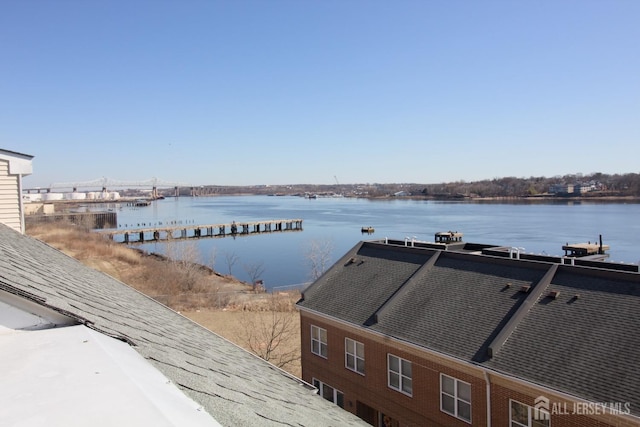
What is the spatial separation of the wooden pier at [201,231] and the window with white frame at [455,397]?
258ft

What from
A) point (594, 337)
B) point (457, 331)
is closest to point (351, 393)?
point (457, 331)

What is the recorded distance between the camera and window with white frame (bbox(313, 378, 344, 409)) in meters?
16.7

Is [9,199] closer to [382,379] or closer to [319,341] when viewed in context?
[319,341]

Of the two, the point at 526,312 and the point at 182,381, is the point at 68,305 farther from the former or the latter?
the point at 526,312

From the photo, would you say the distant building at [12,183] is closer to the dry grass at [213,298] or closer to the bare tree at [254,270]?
the dry grass at [213,298]

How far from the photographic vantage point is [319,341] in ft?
57.3

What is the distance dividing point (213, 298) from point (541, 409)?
2875 centimetres

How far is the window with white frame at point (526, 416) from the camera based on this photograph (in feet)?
A: 35.0

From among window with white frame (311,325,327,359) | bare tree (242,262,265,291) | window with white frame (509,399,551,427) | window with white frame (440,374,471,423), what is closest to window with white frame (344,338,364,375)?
window with white frame (311,325,327,359)

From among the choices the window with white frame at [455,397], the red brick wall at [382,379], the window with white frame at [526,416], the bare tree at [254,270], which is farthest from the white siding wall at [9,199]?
the bare tree at [254,270]

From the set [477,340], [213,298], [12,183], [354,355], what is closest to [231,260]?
[213,298]

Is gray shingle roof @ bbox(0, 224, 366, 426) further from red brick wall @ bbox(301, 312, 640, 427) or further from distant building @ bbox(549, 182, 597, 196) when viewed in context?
distant building @ bbox(549, 182, 597, 196)

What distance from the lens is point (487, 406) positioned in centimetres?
1169

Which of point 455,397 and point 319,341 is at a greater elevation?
point 319,341
